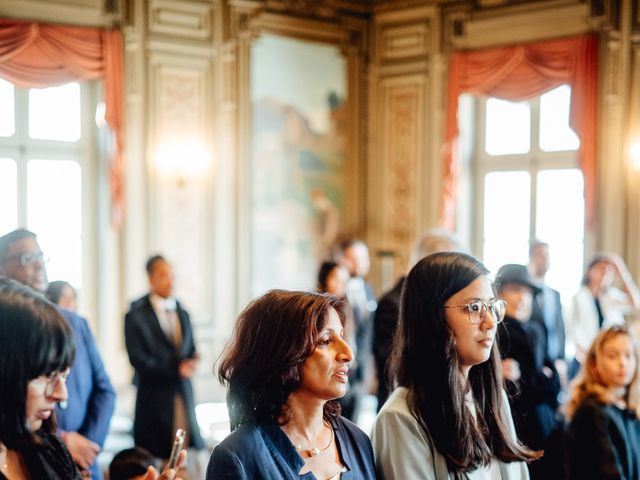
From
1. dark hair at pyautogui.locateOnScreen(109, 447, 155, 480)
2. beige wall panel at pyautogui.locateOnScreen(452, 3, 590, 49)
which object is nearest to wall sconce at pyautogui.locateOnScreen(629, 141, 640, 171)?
beige wall panel at pyautogui.locateOnScreen(452, 3, 590, 49)

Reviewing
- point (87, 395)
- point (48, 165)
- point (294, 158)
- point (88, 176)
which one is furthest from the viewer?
point (294, 158)

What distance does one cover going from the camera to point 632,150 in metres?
6.65

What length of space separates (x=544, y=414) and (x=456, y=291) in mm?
2390

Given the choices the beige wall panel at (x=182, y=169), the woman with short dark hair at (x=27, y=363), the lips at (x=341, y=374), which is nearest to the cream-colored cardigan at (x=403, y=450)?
the lips at (x=341, y=374)

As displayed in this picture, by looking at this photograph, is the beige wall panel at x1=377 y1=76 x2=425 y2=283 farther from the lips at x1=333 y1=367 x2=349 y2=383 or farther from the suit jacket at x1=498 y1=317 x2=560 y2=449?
the lips at x1=333 y1=367 x2=349 y2=383

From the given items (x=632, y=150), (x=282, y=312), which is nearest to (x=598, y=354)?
(x=282, y=312)

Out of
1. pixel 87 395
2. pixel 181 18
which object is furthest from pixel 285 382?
pixel 181 18

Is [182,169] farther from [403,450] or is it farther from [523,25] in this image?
[403,450]

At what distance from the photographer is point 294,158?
8.09 m

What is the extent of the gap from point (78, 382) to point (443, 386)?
1845 millimetres

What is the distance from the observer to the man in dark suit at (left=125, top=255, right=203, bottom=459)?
15.2 ft

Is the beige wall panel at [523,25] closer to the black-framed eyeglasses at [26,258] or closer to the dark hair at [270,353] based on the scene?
the black-framed eyeglasses at [26,258]

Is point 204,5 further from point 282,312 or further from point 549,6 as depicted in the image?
point 282,312

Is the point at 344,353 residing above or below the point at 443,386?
above
